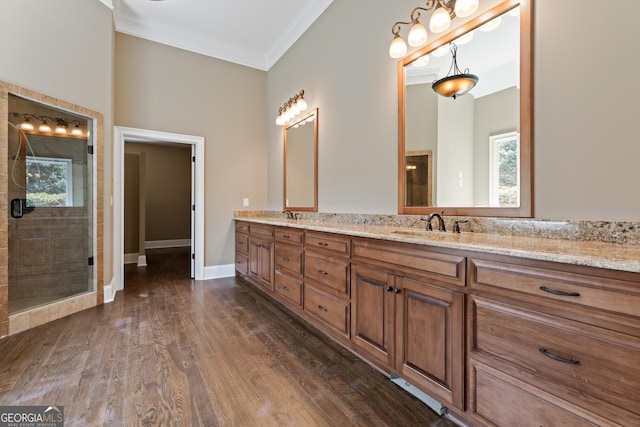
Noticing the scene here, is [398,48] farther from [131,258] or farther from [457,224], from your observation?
[131,258]

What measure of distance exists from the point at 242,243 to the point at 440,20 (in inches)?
126

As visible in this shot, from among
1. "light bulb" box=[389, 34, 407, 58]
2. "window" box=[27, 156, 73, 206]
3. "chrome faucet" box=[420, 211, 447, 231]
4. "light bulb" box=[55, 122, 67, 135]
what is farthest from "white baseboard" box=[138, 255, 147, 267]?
"light bulb" box=[389, 34, 407, 58]

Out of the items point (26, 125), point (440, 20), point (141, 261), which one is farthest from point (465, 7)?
point (141, 261)

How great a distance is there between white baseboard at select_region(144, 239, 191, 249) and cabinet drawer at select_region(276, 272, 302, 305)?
552 centimetres

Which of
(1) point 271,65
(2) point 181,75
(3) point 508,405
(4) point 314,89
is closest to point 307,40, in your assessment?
(4) point 314,89

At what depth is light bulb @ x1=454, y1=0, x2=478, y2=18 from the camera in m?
1.67

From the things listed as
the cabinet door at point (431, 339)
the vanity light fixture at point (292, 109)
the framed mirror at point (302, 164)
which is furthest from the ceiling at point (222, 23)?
the cabinet door at point (431, 339)

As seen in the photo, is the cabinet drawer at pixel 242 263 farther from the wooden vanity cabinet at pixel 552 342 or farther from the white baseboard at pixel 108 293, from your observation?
the wooden vanity cabinet at pixel 552 342

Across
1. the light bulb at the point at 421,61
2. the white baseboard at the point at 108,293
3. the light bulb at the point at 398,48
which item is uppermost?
the light bulb at the point at 398,48

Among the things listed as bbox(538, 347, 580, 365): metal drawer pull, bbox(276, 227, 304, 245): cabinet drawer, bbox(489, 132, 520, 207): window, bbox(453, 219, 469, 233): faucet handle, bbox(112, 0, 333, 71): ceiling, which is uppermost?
bbox(112, 0, 333, 71): ceiling

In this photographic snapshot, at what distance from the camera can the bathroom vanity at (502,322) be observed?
0.87 metres

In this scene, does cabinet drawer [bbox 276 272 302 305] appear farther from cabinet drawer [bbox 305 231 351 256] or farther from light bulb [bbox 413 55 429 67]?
light bulb [bbox 413 55 429 67]

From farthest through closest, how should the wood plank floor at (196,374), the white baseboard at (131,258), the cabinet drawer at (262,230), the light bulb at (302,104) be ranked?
the white baseboard at (131,258) → the light bulb at (302,104) → the cabinet drawer at (262,230) → the wood plank floor at (196,374)

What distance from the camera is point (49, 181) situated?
2.80 meters
